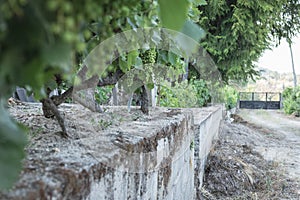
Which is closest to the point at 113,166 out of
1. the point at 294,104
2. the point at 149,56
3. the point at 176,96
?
the point at 149,56

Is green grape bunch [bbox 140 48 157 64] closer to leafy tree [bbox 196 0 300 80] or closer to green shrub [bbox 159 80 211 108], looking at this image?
green shrub [bbox 159 80 211 108]

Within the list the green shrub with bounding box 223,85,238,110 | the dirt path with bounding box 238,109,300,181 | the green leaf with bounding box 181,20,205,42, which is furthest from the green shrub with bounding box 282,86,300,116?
the green leaf with bounding box 181,20,205,42

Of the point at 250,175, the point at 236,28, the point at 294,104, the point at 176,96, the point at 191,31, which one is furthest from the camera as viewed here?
the point at 294,104

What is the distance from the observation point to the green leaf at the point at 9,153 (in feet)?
1.52

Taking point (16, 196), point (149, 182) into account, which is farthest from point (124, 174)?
point (16, 196)

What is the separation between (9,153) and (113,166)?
519mm

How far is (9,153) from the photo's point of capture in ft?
1.54

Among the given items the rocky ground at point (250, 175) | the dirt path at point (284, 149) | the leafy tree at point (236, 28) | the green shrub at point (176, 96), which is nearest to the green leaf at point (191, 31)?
the rocky ground at point (250, 175)

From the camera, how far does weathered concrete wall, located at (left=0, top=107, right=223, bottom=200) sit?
68 centimetres

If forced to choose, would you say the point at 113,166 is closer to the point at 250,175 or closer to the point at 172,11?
the point at 172,11

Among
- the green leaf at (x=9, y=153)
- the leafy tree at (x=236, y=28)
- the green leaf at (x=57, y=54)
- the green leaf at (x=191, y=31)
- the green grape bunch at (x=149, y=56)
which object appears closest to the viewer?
the green leaf at (x=57, y=54)

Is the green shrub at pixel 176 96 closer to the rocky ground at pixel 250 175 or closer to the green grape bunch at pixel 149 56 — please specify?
the rocky ground at pixel 250 175

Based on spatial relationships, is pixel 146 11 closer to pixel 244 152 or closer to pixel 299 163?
pixel 244 152

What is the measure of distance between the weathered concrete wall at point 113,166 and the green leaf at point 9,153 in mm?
122
